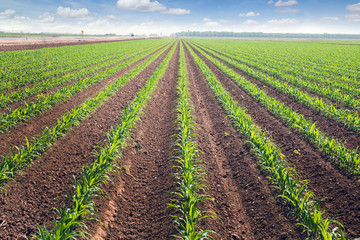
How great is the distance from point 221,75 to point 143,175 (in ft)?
48.0

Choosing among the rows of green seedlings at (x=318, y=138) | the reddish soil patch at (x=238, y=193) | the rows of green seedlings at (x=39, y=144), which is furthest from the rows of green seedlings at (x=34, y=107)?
the rows of green seedlings at (x=318, y=138)

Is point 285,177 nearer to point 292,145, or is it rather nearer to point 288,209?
point 288,209

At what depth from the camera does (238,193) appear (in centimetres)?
477

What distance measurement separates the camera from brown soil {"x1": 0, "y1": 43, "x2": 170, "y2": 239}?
3697 mm

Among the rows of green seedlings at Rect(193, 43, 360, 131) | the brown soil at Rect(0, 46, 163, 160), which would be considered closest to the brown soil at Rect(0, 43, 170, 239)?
the brown soil at Rect(0, 46, 163, 160)

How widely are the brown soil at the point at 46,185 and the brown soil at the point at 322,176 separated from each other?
511cm

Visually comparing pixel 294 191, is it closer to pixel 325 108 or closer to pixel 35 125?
pixel 325 108

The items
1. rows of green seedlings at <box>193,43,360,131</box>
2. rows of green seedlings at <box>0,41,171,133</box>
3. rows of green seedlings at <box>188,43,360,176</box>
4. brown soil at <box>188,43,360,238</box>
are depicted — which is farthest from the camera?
rows of green seedlings at <box>193,43,360,131</box>

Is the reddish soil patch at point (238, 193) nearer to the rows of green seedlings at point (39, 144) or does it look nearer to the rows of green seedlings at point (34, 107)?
the rows of green seedlings at point (39, 144)

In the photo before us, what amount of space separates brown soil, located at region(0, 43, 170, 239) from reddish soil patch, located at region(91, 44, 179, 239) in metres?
0.89

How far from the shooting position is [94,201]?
4188 millimetres

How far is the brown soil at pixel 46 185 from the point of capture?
3697 mm

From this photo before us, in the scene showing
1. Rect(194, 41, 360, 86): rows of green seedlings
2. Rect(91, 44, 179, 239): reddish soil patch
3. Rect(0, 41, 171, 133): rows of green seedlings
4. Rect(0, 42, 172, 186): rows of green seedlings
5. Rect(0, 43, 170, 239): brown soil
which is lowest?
Rect(91, 44, 179, 239): reddish soil patch

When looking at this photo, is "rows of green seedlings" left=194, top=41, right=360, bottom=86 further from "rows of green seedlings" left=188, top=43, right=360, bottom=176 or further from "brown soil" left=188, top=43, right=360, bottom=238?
"brown soil" left=188, top=43, right=360, bottom=238
